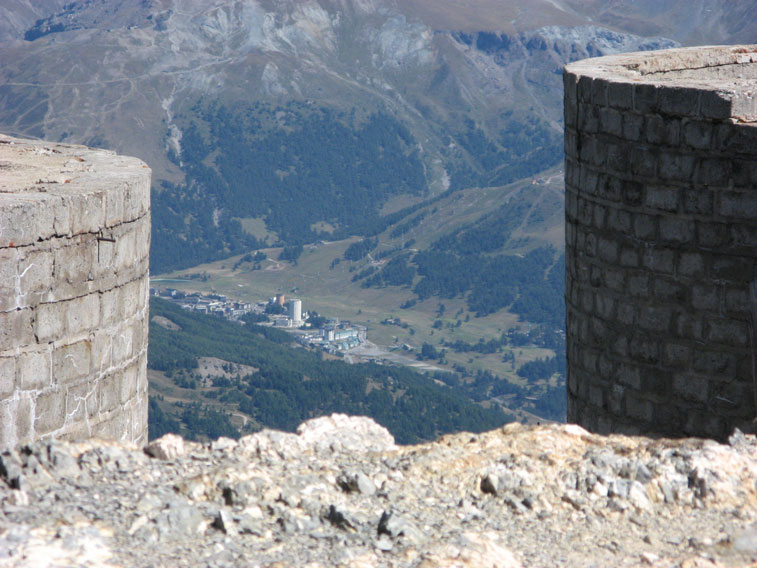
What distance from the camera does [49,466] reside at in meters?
6.62

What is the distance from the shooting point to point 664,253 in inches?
389

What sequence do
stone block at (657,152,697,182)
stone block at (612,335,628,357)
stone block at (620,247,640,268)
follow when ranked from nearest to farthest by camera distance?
1. stone block at (657,152,697,182)
2. stone block at (620,247,640,268)
3. stone block at (612,335,628,357)

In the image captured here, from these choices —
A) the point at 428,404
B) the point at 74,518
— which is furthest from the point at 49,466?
the point at 428,404

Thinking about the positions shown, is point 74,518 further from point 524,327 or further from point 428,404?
point 524,327

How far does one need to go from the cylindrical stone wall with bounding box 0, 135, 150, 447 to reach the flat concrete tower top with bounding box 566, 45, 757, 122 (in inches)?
184

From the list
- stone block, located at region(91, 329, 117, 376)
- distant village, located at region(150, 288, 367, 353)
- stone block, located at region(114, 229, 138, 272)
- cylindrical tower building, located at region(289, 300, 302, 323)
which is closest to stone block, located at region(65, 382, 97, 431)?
stone block, located at region(91, 329, 117, 376)

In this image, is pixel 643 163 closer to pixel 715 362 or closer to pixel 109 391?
pixel 715 362

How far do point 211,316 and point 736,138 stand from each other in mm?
162936

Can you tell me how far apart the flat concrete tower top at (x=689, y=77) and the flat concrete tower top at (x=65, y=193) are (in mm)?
4521

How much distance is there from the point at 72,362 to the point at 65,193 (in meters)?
1.50

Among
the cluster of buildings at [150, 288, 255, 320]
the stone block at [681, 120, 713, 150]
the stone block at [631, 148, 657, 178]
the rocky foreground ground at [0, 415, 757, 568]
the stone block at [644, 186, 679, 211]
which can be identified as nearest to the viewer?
the rocky foreground ground at [0, 415, 757, 568]

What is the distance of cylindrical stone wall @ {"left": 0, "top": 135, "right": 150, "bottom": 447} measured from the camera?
9391mm

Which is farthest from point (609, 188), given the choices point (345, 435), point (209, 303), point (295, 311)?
point (209, 303)

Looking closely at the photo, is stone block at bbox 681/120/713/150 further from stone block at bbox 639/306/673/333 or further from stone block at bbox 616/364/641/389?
stone block at bbox 616/364/641/389
